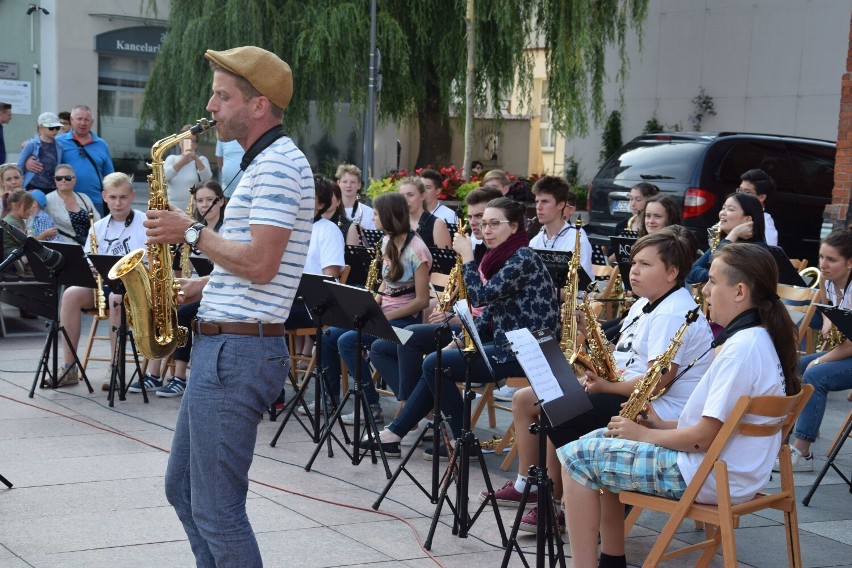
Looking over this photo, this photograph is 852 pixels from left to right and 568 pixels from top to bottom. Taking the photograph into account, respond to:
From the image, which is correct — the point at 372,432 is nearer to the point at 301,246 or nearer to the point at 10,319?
the point at 301,246

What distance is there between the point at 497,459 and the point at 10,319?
22.3 ft

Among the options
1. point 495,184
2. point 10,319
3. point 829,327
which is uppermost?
point 495,184

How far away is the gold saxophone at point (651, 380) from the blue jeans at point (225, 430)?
62.2 inches

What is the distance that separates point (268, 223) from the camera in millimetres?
3518

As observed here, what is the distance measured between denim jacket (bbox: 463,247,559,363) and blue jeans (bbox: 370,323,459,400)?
662 mm

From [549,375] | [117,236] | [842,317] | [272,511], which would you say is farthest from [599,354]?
[117,236]

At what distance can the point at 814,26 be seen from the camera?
2117 cm

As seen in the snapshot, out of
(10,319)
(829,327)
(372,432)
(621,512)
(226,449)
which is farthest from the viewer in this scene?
(10,319)

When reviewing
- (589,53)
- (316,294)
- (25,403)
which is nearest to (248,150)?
(316,294)

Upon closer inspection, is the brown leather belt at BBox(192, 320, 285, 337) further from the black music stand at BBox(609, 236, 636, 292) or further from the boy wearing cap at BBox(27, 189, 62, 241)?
the boy wearing cap at BBox(27, 189, 62, 241)

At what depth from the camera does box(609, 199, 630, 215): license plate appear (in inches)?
503

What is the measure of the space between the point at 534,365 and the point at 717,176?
28.0ft


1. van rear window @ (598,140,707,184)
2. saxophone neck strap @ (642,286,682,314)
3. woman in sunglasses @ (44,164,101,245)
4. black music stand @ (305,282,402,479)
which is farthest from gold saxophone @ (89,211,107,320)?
van rear window @ (598,140,707,184)

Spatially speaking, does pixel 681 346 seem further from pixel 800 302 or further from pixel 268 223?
pixel 800 302
